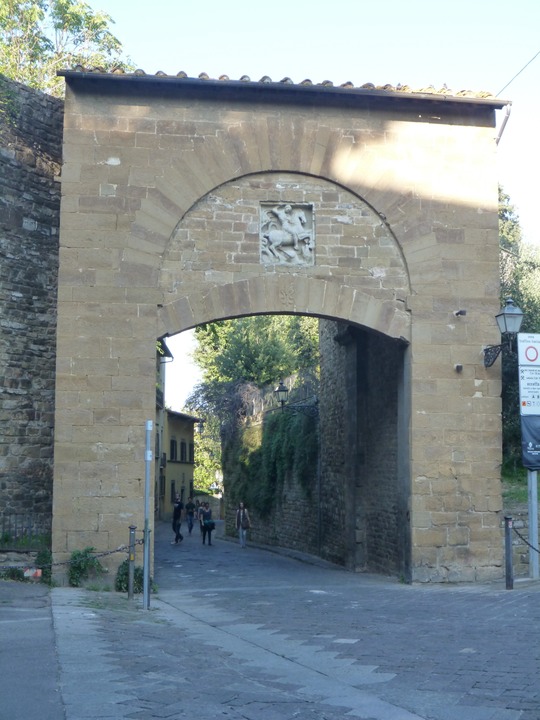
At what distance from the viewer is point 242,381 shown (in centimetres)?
3356

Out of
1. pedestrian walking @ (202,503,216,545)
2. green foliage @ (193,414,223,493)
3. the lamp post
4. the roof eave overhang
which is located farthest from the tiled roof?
green foliage @ (193,414,223,493)

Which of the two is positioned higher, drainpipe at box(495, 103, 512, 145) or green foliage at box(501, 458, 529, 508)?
drainpipe at box(495, 103, 512, 145)

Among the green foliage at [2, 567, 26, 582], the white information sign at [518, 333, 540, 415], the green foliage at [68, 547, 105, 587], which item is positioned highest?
the white information sign at [518, 333, 540, 415]

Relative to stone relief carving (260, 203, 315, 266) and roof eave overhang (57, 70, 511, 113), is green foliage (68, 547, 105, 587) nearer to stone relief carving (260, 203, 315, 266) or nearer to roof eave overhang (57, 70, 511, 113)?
stone relief carving (260, 203, 315, 266)

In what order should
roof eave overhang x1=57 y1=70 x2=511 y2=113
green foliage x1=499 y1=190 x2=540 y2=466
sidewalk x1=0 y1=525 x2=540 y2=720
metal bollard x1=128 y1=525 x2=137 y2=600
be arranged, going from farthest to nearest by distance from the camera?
green foliage x1=499 y1=190 x2=540 y2=466 < roof eave overhang x1=57 y1=70 x2=511 y2=113 < metal bollard x1=128 y1=525 x2=137 y2=600 < sidewalk x1=0 y1=525 x2=540 y2=720

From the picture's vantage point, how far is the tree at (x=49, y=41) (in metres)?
27.4

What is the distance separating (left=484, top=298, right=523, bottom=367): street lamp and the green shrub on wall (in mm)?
9396

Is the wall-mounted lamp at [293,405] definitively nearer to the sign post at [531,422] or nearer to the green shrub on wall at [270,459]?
the green shrub on wall at [270,459]

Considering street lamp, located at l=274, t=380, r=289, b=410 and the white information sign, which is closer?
the white information sign

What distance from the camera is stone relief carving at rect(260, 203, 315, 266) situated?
15.1m

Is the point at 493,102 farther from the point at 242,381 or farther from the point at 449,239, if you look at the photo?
the point at 242,381

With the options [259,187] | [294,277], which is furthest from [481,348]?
[259,187]

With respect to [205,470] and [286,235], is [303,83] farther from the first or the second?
[205,470]

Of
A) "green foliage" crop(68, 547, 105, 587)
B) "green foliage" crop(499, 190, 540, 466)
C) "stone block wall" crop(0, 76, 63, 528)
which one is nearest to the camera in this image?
"green foliage" crop(68, 547, 105, 587)
